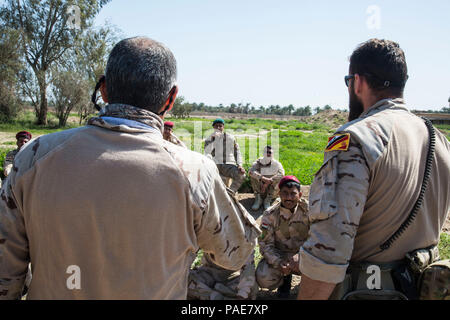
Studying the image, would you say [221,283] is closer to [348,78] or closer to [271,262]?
[271,262]

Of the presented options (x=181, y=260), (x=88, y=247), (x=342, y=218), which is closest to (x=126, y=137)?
(x=88, y=247)

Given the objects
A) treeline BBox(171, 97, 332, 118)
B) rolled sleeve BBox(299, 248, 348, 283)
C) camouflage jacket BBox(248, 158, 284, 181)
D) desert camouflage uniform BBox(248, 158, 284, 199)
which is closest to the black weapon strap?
rolled sleeve BBox(299, 248, 348, 283)

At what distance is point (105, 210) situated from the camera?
1.16m

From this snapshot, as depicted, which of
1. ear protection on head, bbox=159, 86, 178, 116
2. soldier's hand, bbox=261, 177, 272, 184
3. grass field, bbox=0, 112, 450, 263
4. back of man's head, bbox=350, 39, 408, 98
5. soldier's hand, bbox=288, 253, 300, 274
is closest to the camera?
ear protection on head, bbox=159, 86, 178, 116

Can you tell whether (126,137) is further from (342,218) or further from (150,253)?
(342,218)

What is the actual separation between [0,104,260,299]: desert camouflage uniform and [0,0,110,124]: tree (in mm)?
29986

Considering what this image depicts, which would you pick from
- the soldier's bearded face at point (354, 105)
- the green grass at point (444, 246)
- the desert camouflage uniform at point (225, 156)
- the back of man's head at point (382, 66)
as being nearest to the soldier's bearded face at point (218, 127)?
the desert camouflage uniform at point (225, 156)

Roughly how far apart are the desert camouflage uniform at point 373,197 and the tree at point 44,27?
30147 mm

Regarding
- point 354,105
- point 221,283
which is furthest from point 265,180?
point 354,105

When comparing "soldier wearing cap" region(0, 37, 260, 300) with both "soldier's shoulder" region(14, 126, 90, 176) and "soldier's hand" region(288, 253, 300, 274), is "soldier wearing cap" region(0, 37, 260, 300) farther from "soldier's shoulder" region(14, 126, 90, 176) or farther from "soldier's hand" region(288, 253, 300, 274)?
"soldier's hand" region(288, 253, 300, 274)

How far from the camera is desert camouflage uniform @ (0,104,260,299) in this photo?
1.17m

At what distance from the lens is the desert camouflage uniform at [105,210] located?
46.1 inches

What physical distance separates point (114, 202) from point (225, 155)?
24.4 ft
